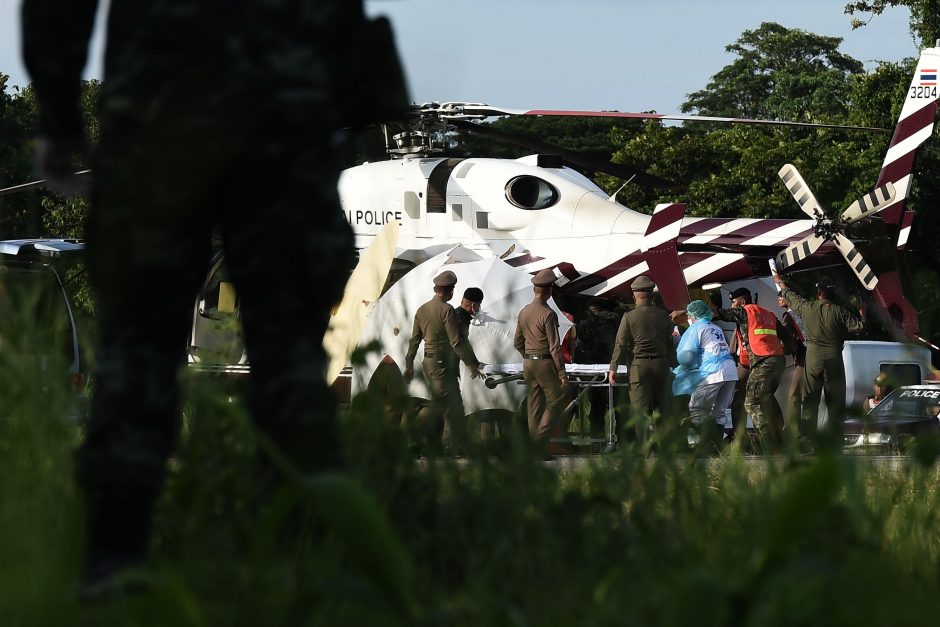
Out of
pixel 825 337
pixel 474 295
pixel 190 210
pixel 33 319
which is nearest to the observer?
pixel 190 210

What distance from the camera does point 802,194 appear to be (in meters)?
15.8

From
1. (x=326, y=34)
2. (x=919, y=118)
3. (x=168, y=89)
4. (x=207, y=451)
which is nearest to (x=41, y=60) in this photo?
(x=168, y=89)

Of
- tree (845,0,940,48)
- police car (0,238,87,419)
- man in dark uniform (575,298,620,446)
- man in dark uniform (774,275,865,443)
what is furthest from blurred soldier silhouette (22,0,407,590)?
tree (845,0,940,48)

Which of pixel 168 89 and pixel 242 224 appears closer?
pixel 168 89

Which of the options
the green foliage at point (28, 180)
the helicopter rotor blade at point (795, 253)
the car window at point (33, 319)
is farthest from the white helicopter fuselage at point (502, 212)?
the car window at point (33, 319)

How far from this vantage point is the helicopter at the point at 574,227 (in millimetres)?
14500

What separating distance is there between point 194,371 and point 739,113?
2492 inches

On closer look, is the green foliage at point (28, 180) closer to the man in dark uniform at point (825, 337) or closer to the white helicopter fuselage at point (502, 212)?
the white helicopter fuselage at point (502, 212)

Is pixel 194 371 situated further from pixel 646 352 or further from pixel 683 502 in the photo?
pixel 646 352

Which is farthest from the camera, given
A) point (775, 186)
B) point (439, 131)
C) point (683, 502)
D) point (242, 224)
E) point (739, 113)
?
point (739, 113)

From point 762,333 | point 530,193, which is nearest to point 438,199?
point 530,193

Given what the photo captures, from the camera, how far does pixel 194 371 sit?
8.80 ft

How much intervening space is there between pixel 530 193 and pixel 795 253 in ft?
10.7

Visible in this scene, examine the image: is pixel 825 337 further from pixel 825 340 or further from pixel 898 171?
pixel 898 171
